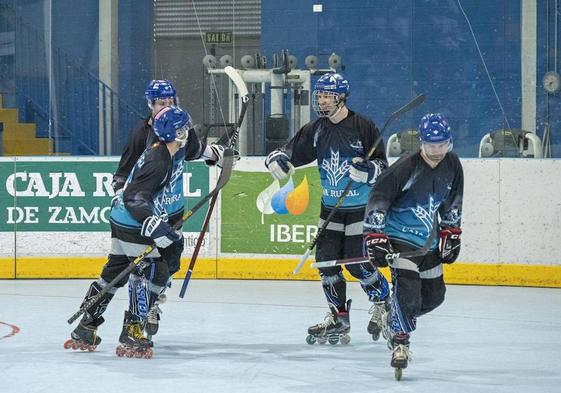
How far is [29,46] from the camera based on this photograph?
10680 millimetres

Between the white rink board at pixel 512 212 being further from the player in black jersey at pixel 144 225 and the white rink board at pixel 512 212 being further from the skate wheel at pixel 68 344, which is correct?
the skate wheel at pixel 68 344

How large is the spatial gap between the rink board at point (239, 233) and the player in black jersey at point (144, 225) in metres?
3.34

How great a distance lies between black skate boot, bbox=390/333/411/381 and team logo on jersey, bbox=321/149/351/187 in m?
1.43

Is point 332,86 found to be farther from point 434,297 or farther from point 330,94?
point 434,297

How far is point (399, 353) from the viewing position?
576cm

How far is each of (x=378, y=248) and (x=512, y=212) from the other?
13.9 ft

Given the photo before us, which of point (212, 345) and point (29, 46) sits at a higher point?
point (29, 46)

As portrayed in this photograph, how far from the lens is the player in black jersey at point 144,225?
616 cm

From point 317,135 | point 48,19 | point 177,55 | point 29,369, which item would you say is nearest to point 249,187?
point 177,55

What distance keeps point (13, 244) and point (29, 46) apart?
5.87 ft

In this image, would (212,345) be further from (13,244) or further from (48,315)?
(13,244)

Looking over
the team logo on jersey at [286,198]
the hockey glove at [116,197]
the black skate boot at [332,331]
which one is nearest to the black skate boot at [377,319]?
the black skate boot at [332,331]

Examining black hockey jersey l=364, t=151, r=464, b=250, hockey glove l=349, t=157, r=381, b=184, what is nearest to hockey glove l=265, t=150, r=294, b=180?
hockey glove l=349, t=157, r=381, b=184

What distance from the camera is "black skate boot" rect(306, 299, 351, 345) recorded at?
700 cm
